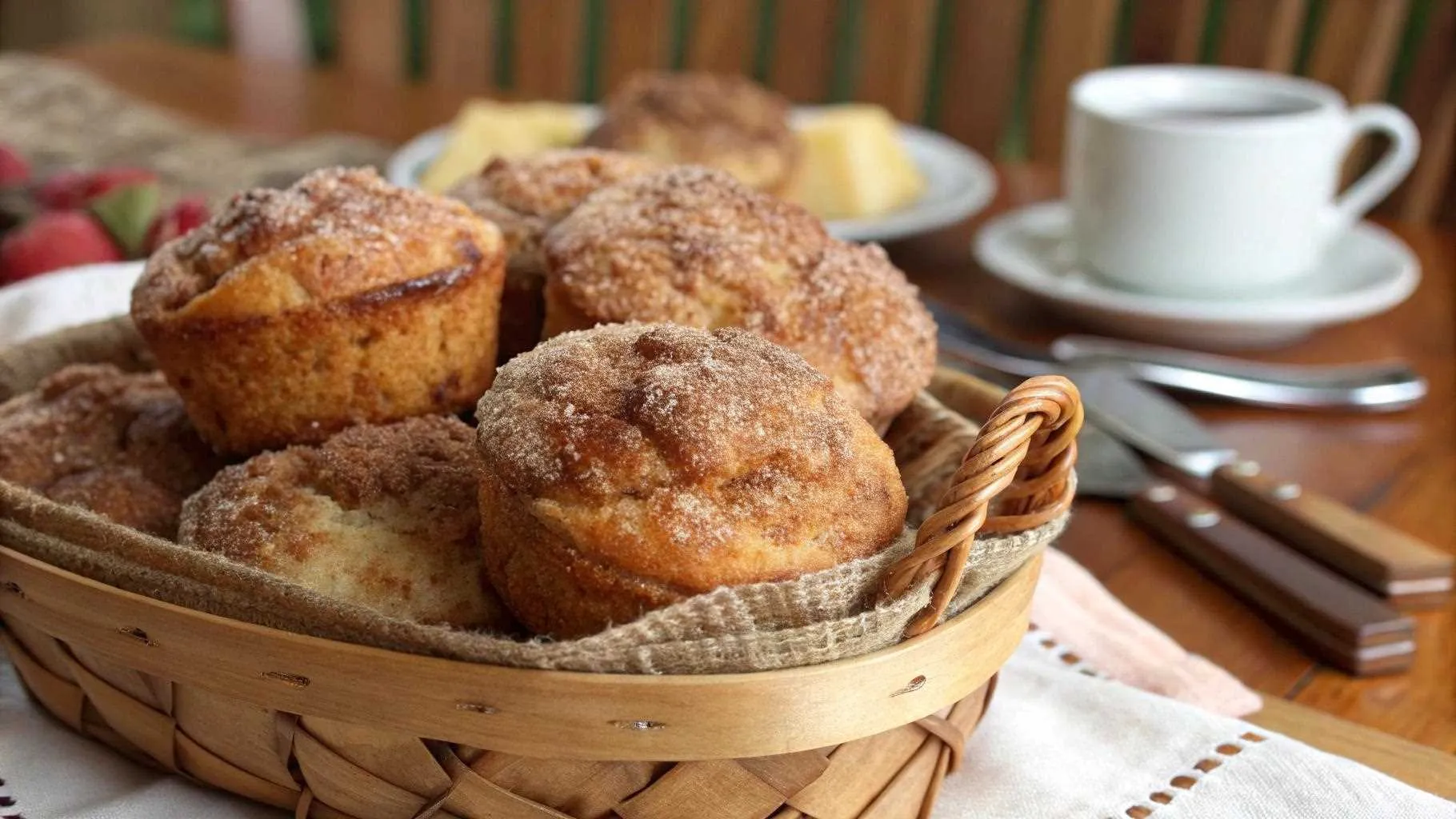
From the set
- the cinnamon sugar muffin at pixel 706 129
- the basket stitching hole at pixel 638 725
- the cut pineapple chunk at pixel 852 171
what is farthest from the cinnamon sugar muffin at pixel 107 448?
the cut pineapple chunk at pixel 852 171

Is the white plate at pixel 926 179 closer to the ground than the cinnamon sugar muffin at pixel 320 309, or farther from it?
closer to the ground

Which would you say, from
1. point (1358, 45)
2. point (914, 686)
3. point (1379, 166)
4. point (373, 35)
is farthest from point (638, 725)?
point (373, 35)

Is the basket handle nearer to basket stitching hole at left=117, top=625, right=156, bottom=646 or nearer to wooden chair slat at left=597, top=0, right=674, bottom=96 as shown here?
basket stitching hole at left=117, top=625, right=156, bottom=646

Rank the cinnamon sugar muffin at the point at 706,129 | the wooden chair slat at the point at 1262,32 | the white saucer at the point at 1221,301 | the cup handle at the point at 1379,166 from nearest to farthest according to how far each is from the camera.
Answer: the white saucer at the point at 1221,301 < the cup handle at the point at 1379,166 < the cinnamon sugar muffin at the point at 706,129 < the wooden chair slat at the point at 1262,32

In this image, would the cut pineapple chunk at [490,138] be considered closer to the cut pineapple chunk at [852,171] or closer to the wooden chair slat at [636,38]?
the cut pineapple chunk at [852,171]

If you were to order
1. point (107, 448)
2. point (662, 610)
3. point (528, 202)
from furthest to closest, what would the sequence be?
point (528, 202), point (107, 448), point (662, 610)

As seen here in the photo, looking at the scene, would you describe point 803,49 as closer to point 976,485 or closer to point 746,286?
point 746,286

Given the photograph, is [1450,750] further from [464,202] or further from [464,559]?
[464,202]

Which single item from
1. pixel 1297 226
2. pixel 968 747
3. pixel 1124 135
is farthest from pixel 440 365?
pixel 1297 226
